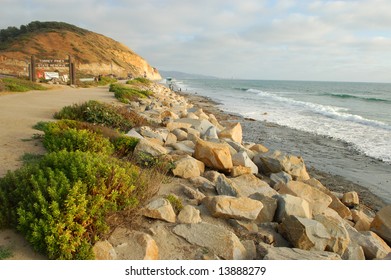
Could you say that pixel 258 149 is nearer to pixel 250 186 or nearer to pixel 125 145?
pixel 250 186

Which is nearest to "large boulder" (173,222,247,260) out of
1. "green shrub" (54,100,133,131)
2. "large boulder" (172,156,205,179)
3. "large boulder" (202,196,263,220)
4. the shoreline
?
"large boulder" (202,196,263,220)

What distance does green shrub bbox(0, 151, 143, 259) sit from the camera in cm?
307

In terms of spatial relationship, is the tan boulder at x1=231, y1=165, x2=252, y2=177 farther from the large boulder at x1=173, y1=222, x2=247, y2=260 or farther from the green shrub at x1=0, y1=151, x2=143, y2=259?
the green shrub at x1=0, y1=151, x2=143, y2=259

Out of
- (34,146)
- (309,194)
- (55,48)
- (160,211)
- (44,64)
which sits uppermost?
(55,48)

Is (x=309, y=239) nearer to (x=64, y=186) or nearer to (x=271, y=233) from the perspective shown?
(x=271, y=233)

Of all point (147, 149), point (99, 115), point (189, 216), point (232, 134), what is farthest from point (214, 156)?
point (99, 115)

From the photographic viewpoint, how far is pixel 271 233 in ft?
14.5

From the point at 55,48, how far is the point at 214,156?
55.1 meters

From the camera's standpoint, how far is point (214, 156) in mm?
6730

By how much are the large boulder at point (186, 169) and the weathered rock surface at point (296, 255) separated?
7.69 ft

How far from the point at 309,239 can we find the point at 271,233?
1.74 feet

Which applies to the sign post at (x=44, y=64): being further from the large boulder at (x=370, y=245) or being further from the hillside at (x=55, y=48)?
the large boulder at (x=370, y=245)

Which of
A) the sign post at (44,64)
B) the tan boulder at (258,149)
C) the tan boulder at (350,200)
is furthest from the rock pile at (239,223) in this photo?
the sign post at (44,64)

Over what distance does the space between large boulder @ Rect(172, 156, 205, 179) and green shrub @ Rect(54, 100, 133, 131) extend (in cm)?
346
